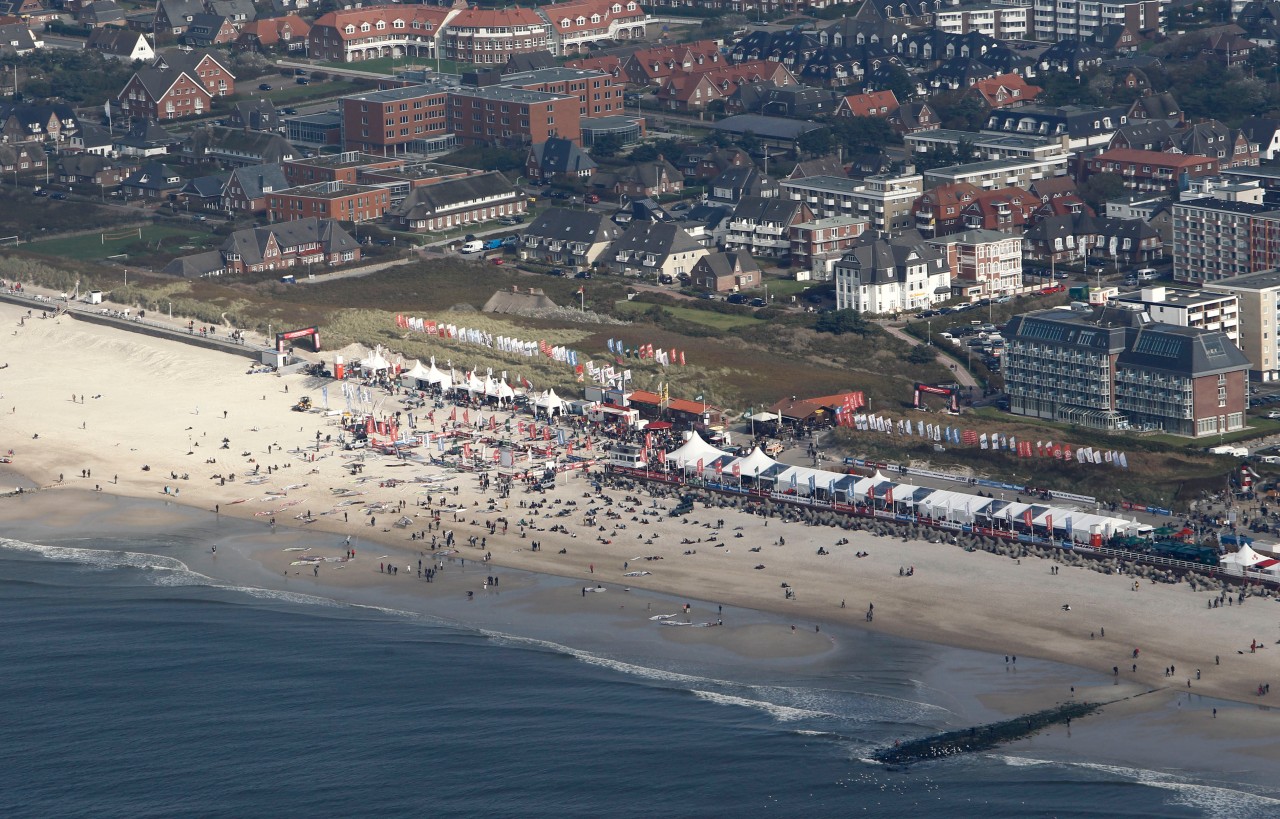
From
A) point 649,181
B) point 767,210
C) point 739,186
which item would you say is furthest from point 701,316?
point 649,181

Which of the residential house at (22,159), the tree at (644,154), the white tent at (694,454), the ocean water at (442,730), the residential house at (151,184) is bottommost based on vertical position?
the ocean water at (442,730)

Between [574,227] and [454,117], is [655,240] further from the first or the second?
[454,117]

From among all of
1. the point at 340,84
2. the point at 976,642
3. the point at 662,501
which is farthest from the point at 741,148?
the point at 976,642

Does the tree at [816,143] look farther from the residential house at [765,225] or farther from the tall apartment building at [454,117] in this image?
the residential house at [765,225]

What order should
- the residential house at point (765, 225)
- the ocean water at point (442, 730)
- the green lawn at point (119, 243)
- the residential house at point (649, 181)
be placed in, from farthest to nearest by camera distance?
1. the residential house at point (649, 181)
2. the green lawn at point (119, 243)
3. the residential house at point (765, 225)
4. the ocean water at point (442, 730)

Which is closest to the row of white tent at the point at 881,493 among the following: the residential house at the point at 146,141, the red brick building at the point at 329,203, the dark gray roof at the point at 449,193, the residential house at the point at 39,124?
the dark gray roof at the point at 449,193

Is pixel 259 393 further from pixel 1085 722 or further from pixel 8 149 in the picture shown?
pixel 8 149

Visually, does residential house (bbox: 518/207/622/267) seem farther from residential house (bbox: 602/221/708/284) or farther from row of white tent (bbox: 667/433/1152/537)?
row of white tent (bbox: 667/433/1152/537)
